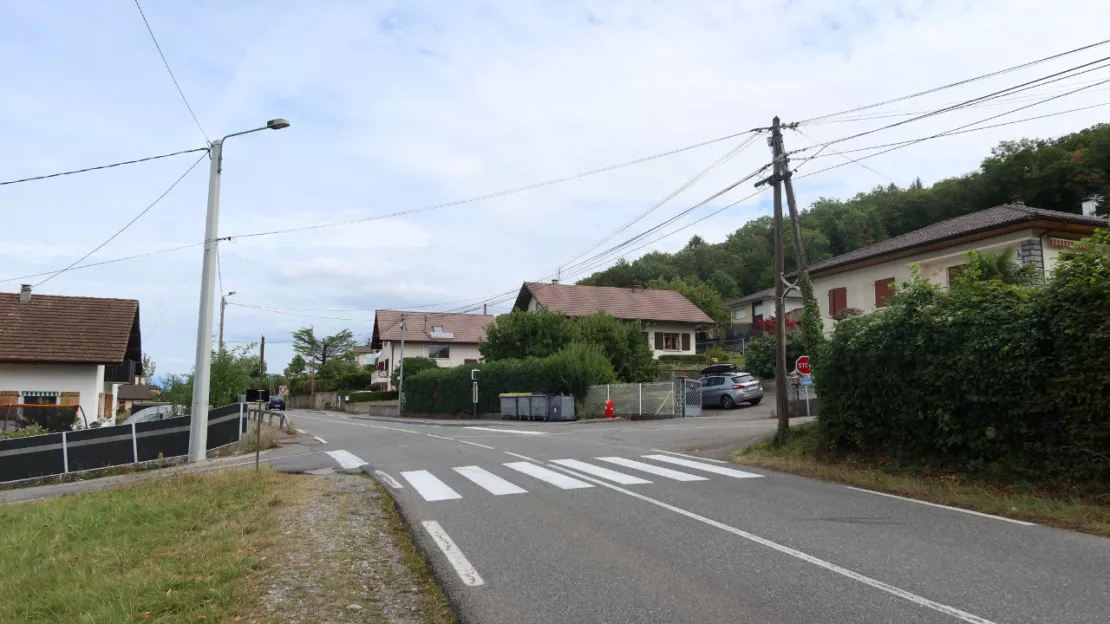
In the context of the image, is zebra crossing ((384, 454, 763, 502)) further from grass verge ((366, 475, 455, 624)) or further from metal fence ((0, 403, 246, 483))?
metal fence ((0, 403, 246, 483))

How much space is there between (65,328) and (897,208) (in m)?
62.2

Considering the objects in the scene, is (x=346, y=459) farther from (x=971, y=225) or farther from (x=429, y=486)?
(x=971, y=225)

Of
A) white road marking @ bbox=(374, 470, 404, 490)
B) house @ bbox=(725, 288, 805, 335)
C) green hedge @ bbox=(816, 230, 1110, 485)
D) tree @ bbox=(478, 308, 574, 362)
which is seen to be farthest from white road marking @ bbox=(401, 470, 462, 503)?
house @ bbox=(725, 288, 805, 335)

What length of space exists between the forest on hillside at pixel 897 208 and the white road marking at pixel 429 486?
37217 millimetres

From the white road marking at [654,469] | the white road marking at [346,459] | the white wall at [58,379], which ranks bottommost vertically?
the white road marking at [346,459]

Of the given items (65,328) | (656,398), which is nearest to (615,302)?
(656,398)

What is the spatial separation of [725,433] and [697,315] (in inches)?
1560

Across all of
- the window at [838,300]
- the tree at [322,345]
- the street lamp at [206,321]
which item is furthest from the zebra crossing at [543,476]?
the tree at [322,345]

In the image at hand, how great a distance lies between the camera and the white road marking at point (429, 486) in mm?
10329

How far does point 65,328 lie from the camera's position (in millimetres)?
29062

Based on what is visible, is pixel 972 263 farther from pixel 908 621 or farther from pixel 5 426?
pixel 5 426

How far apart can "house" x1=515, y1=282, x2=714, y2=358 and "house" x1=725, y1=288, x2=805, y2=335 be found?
9.22 m

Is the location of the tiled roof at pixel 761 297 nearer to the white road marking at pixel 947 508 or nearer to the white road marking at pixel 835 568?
the white road marking at pixel 947 508

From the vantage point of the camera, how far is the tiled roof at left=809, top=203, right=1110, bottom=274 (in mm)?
25922
